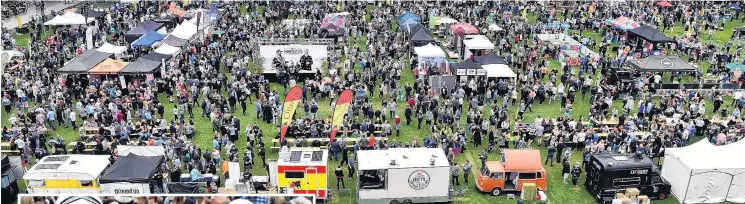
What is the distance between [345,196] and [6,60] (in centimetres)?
2245

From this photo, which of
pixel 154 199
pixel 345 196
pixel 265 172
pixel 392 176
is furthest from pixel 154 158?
pixel 154 199

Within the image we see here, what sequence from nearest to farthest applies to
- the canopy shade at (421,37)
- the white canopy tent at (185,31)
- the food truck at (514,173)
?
the food truck at (514,173) → the white canopy tent at (185,31) → the canopy shade at (421,37)

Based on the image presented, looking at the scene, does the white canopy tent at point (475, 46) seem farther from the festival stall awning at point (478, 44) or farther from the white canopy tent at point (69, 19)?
the white canopy tent at point (69, 19)

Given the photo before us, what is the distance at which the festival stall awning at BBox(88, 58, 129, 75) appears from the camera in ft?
101

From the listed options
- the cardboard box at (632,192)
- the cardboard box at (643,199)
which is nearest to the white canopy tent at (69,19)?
the cardboard box at (632,192)

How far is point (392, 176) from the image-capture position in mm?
19000

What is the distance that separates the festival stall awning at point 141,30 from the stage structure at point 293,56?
387 inches

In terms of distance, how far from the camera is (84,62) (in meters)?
31.6

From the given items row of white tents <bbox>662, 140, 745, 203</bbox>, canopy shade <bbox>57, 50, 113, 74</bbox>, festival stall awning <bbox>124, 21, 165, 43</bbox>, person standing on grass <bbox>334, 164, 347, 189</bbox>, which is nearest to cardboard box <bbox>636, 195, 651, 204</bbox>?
row of white tents <bbox>662, 140, 745, 203</bbox>

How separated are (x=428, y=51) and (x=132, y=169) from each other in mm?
19443

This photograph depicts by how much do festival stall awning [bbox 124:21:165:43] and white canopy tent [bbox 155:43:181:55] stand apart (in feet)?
15.5

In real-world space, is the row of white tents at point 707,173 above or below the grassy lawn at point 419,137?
above

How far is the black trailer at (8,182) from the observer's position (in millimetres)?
19547

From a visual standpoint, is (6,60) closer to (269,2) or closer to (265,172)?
(265,172)
